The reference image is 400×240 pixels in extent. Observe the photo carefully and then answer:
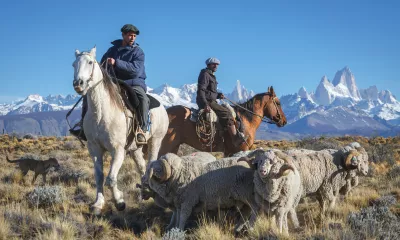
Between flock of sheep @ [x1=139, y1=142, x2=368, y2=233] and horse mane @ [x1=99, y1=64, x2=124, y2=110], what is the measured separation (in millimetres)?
1524

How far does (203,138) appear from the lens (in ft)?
38.7

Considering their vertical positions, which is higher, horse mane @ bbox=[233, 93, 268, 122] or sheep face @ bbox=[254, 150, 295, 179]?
horse mane @ bbox=[233, 93, 268, 122]

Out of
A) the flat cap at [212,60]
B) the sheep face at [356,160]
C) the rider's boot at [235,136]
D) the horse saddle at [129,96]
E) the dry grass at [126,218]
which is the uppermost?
the flat cap at [212,60]

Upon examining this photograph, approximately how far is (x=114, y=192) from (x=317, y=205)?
4.02 meters

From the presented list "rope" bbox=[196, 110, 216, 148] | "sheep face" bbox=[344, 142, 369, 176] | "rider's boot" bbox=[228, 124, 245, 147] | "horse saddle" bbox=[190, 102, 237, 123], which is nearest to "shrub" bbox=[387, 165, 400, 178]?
"sheep face" bbox=[344, 142, 369, 176]

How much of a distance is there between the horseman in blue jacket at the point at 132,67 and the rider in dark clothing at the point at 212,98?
2.58 metres

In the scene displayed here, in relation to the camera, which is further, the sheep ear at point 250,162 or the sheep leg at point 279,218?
the sheep ear at point 250,162

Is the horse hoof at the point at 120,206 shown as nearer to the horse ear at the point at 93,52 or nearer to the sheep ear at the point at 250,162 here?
the sheep ear at the point at 250,162

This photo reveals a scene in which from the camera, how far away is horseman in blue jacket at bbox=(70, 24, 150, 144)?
8680 millimetres

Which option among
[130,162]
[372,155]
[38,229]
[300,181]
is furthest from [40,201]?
[372,155]

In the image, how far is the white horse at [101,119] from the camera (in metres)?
7.26

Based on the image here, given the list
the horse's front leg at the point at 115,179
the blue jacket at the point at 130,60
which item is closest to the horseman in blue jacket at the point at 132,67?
the blue jacket at the point at 130,60

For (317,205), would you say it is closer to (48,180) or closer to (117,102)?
(117,102)

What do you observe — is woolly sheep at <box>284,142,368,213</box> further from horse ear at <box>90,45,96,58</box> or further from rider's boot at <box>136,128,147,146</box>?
horse ear at <box>90,45,96,58</box>
